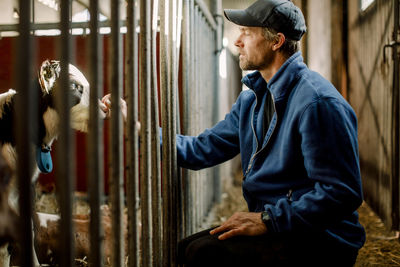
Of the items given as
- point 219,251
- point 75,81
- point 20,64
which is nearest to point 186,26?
point 75,81

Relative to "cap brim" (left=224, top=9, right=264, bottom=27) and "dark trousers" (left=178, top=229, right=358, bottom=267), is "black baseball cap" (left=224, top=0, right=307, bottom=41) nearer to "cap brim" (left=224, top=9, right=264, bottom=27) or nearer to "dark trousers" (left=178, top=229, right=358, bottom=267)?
"cap brim" (left=224, top=9, right=264, bottom=27)

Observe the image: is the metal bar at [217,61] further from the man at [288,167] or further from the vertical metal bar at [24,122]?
the vertical metal bar at [24,122]

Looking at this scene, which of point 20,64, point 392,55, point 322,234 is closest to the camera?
point 20,64

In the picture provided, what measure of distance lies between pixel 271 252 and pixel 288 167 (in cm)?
41

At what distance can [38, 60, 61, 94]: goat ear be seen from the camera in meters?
2.13

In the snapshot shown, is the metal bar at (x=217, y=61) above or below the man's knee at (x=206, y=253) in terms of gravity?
above

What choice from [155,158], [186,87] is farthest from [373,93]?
[155,158]

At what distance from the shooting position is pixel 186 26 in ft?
9.87

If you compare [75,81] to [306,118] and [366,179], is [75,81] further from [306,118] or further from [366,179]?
[366,179]

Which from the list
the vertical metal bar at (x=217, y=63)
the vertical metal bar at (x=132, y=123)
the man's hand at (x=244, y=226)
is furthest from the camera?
the vertical metal bar at (x=217, y=63)

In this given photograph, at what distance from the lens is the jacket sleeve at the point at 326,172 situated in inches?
64.5

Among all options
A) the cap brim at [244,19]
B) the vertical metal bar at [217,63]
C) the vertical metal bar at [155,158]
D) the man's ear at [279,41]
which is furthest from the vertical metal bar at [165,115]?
the vertical metal bar at [217,63]

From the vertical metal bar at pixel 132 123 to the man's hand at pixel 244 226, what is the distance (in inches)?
16.1

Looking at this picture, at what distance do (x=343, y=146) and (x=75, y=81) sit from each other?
→ 1.49 metres
